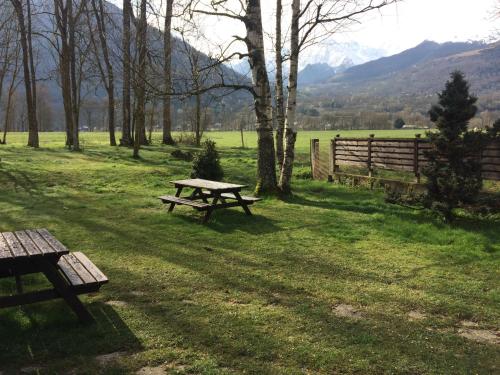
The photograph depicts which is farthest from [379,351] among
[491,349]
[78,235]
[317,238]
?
[78,235]

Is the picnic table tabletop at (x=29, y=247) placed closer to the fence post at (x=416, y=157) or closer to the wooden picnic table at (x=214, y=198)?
the wooden picnic table at (x=214, y=198)

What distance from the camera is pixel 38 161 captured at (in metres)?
19.9

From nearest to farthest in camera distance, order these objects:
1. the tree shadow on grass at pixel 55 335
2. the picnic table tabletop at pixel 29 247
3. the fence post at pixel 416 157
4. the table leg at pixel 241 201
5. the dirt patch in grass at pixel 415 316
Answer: the tree shadow on grass at pixel 55 335
the picnic table tabletop at pixel 29 247
the dirt patch in grass at pixel 415 316
the table leg at pixel 241 201
the fence post at pixel 416 157

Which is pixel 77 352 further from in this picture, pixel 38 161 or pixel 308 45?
pixel 38 161

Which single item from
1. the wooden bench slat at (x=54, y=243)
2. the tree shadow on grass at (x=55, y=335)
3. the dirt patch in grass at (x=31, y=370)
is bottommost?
the dirt patch in grass at (x=31, y=370)

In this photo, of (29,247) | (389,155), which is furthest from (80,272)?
(389,155)

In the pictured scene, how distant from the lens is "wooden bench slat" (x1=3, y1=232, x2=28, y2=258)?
4324mm

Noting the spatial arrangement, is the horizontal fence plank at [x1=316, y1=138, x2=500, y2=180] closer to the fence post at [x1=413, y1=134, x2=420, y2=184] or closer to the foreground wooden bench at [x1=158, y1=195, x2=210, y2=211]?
the fence post at [x1=413, y1=134, x2=420, y2=184]

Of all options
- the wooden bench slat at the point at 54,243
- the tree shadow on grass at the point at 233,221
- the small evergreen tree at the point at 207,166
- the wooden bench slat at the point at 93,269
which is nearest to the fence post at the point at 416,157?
the tree shadow on grass at the point at 233,221

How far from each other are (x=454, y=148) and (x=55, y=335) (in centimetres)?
767

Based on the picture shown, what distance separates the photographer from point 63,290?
4500 mm

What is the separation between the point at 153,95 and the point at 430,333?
28.7ft

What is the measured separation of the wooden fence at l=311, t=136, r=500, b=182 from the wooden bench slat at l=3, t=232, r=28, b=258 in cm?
887

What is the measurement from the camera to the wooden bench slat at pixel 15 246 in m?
4.32
